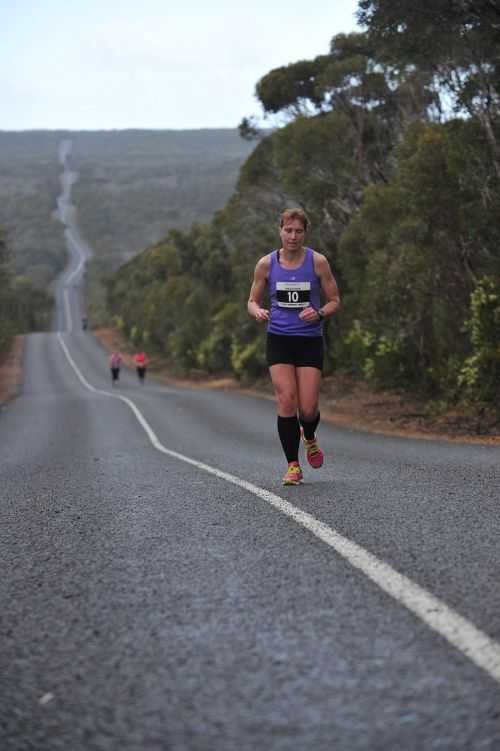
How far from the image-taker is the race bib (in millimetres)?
6789

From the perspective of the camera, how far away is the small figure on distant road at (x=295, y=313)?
6.79 metres

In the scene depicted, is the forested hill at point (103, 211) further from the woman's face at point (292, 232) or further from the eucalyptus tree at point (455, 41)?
the woman's face at point (292, 232)

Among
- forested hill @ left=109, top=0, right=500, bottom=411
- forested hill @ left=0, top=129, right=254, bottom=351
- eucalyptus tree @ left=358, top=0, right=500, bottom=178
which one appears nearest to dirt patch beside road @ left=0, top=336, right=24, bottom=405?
forested hill @ left=109, top=0, right=500, bottom=411

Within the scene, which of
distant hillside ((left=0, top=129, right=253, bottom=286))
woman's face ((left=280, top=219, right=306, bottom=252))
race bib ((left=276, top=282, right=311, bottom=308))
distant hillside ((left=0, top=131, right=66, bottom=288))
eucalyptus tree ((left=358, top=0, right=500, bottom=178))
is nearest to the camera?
woman's face ((left=280, top=219, right=306, bottom=252))

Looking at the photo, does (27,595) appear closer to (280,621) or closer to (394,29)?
(280,621)

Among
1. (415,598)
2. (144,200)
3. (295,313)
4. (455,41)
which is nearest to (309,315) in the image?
(295,313)

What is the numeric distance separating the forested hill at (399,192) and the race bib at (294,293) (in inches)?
319

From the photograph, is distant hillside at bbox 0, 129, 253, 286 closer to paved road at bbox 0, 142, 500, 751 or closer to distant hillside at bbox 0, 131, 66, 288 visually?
distant hillside at bbox 0, 131, 66, 288

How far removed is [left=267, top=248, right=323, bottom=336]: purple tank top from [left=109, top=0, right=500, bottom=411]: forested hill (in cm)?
806

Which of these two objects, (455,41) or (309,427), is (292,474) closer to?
(309,427)

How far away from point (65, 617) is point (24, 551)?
158 cm

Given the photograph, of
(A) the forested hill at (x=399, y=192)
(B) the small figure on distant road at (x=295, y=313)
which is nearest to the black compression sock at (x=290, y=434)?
(B) the small figure on distant road at (x=295, y=313)

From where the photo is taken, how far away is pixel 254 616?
3.40m

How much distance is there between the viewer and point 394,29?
1608cm
